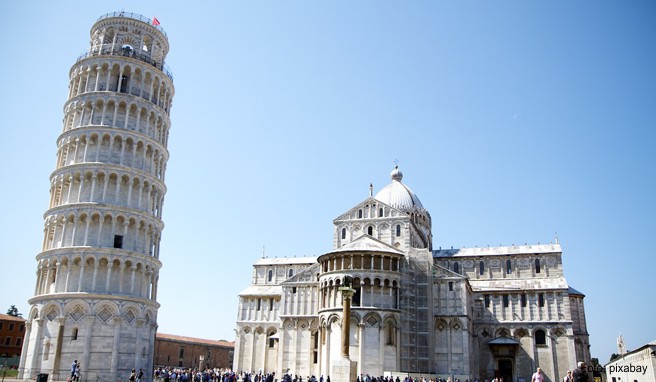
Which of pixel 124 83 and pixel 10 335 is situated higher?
pixel 124 83

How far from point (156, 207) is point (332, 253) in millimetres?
15424

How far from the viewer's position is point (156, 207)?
1750 inches

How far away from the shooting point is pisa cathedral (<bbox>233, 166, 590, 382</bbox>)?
4644 centimetres

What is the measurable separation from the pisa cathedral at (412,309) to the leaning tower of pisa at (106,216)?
1565 cm

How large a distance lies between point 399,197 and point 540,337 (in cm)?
2054

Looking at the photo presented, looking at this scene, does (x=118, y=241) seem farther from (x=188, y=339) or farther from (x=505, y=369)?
(x=188, y=339)

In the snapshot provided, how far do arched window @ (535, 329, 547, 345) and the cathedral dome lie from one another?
18.0 metres

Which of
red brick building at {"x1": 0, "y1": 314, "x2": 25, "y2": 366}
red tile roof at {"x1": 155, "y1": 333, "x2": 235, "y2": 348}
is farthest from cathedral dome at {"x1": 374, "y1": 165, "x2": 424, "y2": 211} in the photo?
red brick building at {"x1": 0, "y1": 314, "x2": 25, "y2": 366}

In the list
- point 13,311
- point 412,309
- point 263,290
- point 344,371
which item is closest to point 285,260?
point 263,290

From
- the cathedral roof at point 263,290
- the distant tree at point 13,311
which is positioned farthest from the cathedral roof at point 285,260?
the distant tree at point 13,311

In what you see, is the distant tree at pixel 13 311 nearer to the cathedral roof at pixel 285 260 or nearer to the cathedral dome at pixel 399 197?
the cathedral roof at pixel 285 260

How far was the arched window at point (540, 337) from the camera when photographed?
53.5 m

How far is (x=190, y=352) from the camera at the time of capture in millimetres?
79188

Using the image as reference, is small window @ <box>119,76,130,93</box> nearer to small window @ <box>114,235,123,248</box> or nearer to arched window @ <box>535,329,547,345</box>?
small window @ <box>114,235,123,248</box>
